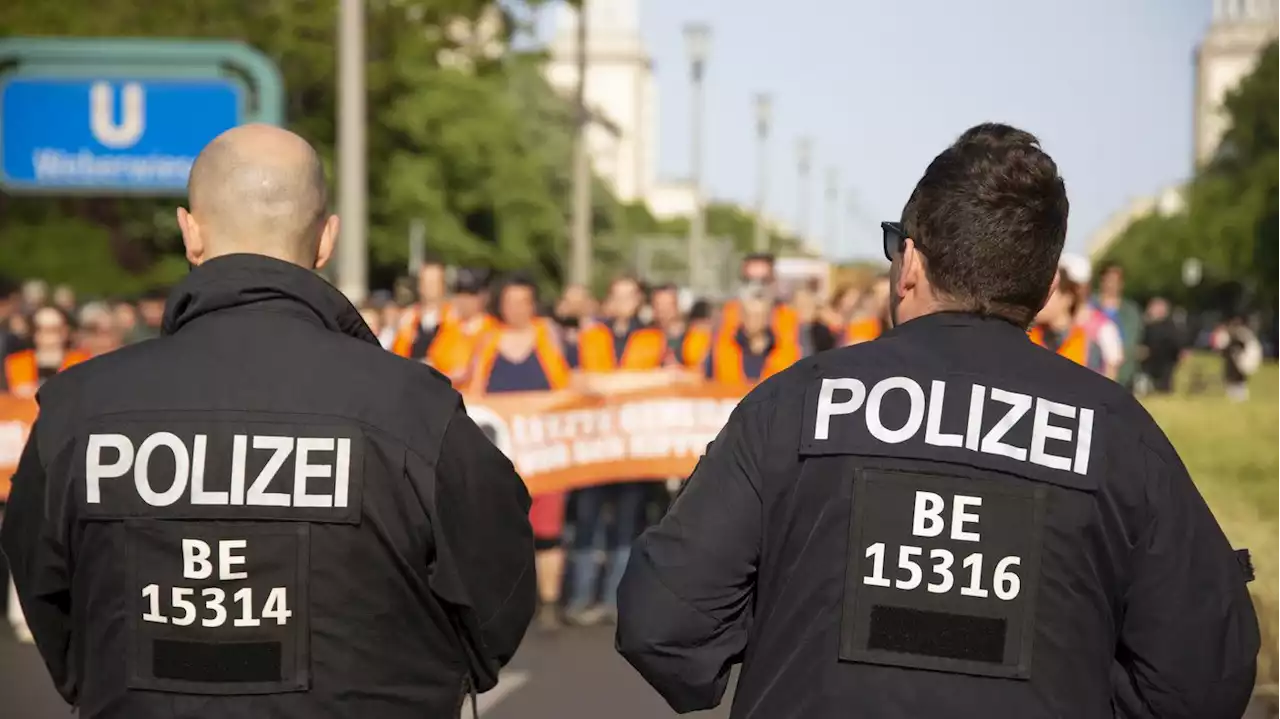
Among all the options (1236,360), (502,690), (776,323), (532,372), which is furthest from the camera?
(1236,360)

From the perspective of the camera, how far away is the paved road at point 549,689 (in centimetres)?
848

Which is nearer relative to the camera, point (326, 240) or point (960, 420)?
point (960, 420)

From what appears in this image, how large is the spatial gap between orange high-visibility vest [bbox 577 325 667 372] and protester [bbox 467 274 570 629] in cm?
100

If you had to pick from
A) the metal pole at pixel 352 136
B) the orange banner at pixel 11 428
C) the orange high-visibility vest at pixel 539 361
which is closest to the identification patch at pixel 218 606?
the orange high-visibility vest at pixel 539 361

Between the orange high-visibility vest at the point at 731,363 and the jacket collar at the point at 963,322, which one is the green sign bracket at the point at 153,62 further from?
the jacket collar at the point at 963,322

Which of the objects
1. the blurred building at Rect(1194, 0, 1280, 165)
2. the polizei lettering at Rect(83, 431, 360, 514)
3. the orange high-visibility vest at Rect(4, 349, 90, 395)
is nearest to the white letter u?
the orange high-visibility vest at Rect(4, 349, 90, 395)

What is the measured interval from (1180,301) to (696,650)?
11288cm

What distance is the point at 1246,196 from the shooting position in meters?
75.6

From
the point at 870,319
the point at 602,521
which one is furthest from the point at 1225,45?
the point at 602,521

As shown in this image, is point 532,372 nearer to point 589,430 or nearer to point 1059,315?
point 589,430

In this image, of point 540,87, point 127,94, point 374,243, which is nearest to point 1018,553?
point 127,94

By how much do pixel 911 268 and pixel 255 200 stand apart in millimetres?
1218

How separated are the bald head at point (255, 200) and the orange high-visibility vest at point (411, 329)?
9214 mm

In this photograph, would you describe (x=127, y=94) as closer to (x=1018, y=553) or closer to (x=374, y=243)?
(x=1018, y=553)
